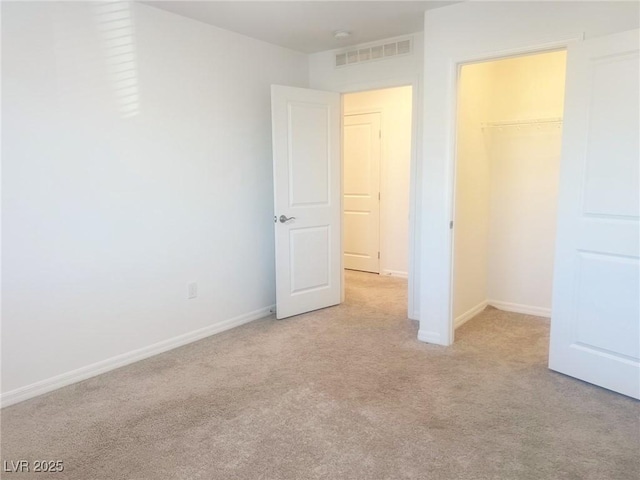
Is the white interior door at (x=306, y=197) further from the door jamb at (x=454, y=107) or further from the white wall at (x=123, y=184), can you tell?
the door jamb at (x=454, y=107)

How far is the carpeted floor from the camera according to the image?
2.01m

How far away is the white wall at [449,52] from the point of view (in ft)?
8.73

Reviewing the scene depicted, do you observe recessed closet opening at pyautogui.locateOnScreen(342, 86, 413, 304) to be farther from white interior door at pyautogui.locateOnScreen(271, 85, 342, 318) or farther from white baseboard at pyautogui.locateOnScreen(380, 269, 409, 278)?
white interior door at pyautogui.locateOnScreen(271, 85, 342, 318)

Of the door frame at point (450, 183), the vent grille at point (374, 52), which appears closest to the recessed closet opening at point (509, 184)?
the door frame at point (450, 183)

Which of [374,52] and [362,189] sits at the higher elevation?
[374,52]

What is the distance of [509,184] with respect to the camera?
13.5 feet

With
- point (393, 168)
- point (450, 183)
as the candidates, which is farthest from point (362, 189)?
point (450, 183)

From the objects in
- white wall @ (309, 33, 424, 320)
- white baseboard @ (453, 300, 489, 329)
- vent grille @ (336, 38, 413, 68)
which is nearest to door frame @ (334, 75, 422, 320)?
white wall @ (309, 33, 424, 320)

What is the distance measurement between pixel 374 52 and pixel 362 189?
2.22m

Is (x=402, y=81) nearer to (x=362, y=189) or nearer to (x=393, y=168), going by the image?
(x=393, y=168)

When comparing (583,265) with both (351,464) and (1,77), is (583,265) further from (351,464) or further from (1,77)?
(1,77)

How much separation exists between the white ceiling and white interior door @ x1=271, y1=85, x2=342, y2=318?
0.47 meters

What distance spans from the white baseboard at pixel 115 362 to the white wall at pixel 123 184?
11 millimetres

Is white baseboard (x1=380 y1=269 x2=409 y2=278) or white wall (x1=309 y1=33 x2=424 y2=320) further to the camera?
white baseboard (x1=380 y1=269 x2=409 y2=278)
